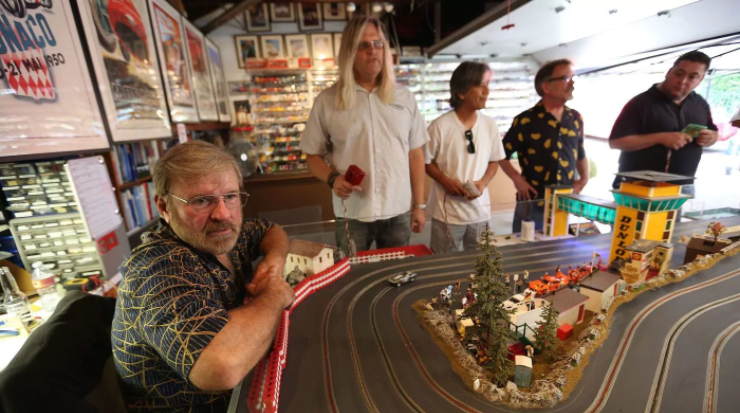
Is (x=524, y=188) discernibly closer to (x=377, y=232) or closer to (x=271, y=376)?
(x=377, y=232)

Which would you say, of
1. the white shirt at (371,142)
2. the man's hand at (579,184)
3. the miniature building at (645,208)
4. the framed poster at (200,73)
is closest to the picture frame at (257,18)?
the framed poster at (200,73)

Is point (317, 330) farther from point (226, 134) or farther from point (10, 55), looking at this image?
point (226, 134)

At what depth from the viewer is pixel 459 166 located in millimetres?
3002

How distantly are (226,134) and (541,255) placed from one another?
653 centimetres

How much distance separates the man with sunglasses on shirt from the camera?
9.70 feet

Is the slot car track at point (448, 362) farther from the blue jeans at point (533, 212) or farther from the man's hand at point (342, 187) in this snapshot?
the blue jeans at point (533, 212)

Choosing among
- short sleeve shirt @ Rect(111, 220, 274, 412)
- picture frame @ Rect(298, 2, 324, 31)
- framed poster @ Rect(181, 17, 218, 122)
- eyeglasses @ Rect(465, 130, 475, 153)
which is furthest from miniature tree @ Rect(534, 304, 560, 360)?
picture frame @ Rect(298, 2, 324, 31)

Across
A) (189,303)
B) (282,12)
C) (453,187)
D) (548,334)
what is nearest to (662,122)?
(453,187)

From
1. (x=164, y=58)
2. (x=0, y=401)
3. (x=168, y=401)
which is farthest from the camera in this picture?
(x=164, y=58)

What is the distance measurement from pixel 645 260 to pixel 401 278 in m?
1.41

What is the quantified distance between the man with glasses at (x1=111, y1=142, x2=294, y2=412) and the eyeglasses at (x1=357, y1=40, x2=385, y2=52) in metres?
1.45

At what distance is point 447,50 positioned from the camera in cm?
642

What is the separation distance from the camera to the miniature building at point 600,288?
1698mm

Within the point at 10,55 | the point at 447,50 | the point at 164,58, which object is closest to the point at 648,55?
the point at 447,50
